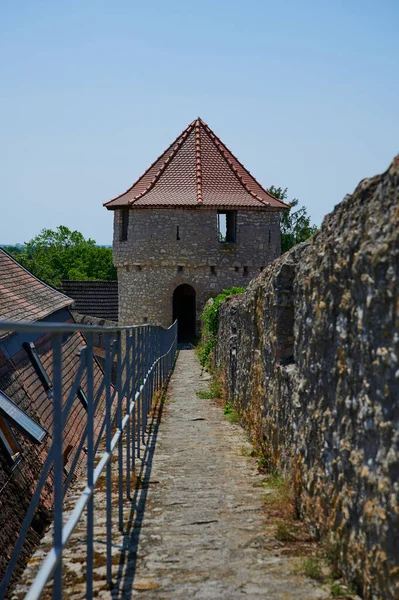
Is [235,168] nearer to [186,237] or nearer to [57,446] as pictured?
[186,237]

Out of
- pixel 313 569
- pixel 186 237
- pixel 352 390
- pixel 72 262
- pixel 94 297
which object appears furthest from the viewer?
pixel 72 262

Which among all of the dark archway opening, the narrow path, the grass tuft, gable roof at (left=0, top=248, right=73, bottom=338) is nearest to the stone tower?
the dark archway opening

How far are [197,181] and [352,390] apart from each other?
83.3 feet

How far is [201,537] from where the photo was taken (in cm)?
469

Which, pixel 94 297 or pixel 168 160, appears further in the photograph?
pixel 94 297

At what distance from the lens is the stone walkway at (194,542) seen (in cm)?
388

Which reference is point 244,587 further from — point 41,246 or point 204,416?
point 41,246

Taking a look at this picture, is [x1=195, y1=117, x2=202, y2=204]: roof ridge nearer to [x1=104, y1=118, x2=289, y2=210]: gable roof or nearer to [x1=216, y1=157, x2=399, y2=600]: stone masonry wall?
[x1=104, y1=118, x2=289, y2=210]: gable roof

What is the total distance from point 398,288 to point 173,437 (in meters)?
5.60

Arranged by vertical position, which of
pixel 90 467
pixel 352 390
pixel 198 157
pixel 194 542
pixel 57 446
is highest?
pixel 198 157

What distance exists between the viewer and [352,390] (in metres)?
3.76

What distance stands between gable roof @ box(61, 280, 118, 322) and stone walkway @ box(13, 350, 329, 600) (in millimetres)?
25539

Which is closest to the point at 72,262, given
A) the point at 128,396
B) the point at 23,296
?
the point at 23,296

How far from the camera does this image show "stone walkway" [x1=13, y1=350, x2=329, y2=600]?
153 inches
